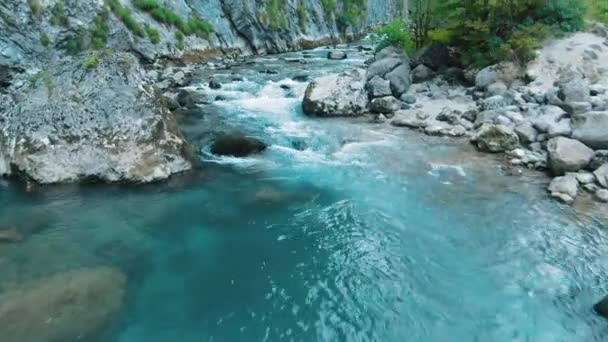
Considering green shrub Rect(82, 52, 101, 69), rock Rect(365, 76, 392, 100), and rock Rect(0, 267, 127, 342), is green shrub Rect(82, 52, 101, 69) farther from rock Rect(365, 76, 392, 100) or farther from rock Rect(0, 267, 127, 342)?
rock Rect(365, 76, 392, 100)

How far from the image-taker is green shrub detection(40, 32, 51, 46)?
1374 cm

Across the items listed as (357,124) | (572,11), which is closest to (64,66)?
(357,124)

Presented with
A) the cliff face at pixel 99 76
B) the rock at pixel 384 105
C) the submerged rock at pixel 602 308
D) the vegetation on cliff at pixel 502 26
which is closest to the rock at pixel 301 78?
the rock at pixel 384 105

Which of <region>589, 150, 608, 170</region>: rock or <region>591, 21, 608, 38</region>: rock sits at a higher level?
<region>591, 21, 608, 38</region>: rock

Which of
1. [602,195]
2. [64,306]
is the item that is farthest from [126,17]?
[602,195]

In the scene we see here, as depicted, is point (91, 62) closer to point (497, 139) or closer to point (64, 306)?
point (64, 306)

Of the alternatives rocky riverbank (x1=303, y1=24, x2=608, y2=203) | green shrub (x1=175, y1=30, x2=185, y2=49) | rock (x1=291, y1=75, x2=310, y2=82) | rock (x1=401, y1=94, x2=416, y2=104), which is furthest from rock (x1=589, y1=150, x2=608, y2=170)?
green shrub (x1=175, y1=30, x2=185, y2=49)

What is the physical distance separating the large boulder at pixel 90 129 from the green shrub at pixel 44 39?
6.05 m

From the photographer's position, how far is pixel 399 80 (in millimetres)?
13164

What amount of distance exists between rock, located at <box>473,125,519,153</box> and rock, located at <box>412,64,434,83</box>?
489cm

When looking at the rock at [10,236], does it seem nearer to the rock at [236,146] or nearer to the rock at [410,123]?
the rock at [236,146]

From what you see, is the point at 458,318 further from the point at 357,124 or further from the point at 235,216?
the point at 357,124

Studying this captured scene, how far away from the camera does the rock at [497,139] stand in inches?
359

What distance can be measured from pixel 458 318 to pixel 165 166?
17.6ft
